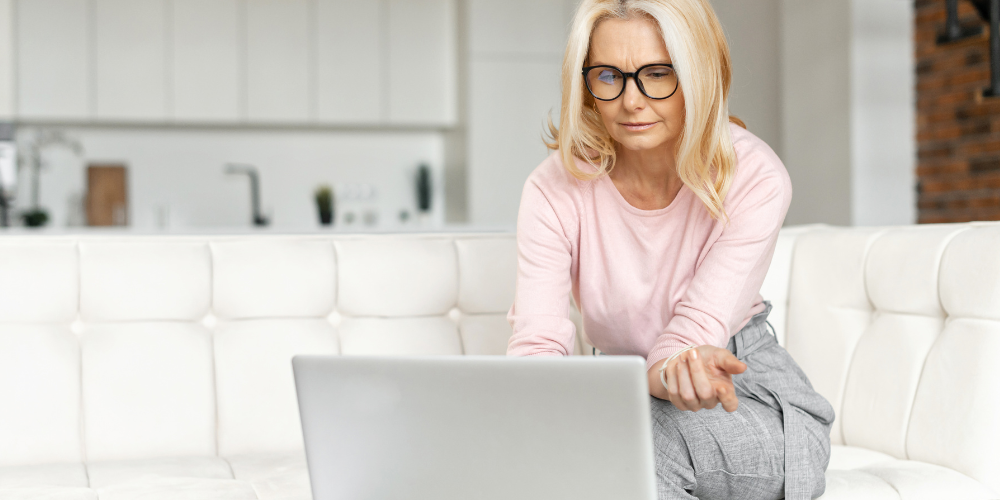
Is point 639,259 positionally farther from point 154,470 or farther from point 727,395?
point 154,470

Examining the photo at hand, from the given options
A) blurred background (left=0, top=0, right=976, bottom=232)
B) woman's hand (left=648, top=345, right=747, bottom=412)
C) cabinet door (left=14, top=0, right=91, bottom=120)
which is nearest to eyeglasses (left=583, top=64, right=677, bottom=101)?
woman's hand (left=648, top=345, right=747, bottom=412)

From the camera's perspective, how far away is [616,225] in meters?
1.18

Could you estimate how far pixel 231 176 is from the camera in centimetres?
480

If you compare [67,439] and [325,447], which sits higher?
[325,447]

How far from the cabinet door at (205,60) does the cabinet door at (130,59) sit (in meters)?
0.07

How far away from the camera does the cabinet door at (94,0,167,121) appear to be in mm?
4363

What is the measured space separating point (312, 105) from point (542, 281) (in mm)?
3725

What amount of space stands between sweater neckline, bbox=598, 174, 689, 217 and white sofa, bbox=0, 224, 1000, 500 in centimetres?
44

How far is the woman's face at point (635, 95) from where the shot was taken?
103cm

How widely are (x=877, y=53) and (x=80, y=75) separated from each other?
12.7 feet

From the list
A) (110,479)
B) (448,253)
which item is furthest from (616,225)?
(110,479)

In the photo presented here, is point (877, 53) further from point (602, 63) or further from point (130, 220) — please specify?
point (130, 220)

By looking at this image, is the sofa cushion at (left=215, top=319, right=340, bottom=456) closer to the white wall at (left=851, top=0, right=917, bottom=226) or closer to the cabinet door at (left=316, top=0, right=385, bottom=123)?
the white wall at (left=851, top=0, right=917, bottom=226)

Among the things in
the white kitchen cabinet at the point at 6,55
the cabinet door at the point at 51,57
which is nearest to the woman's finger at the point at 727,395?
the cabinet door at the point at 51,57
